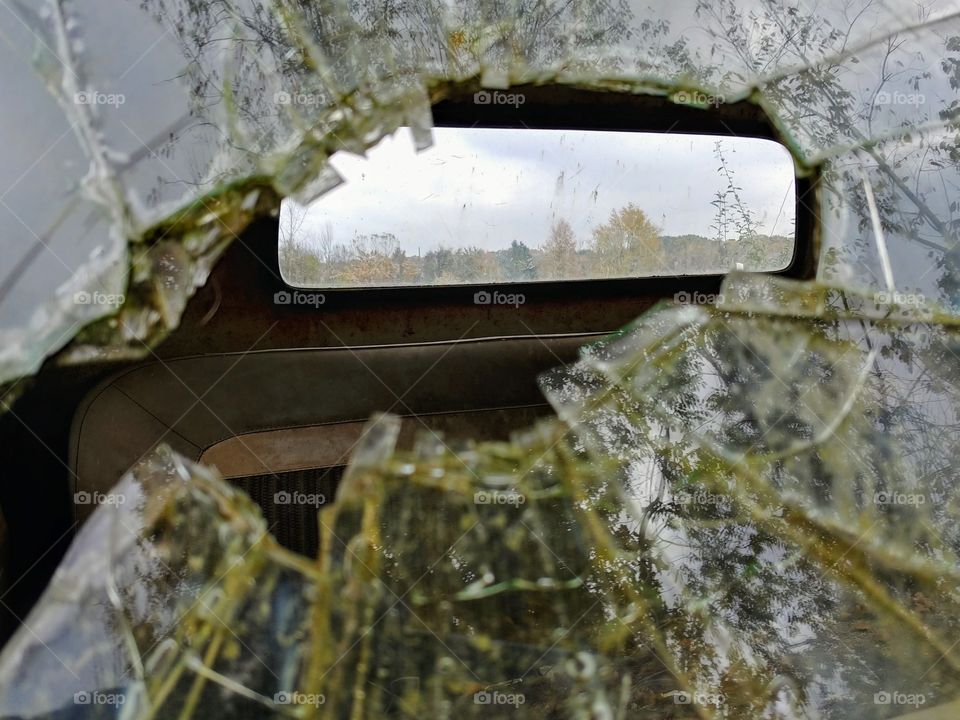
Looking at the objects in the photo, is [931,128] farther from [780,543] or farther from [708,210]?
[780,543]

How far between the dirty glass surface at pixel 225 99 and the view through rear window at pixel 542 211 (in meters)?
0.06

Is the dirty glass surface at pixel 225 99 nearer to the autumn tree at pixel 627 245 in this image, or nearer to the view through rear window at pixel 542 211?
the view through rear window at pixel 542 211

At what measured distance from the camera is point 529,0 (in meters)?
1.39

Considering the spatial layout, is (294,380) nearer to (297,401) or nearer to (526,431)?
(297,401)

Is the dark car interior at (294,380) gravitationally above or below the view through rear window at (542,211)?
below

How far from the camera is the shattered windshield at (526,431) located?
4.14 feet

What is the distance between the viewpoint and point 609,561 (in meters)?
1.36

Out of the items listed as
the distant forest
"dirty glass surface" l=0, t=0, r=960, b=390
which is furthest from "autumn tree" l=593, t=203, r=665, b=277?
"dirty glass surface" l=0, t=0, r=960, b=390

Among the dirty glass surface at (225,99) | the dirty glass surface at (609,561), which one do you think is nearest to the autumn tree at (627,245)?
the dirty glass surface at (609,561)

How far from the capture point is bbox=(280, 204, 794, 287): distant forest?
133 cm

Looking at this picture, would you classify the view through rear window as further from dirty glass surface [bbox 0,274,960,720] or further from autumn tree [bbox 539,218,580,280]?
dirty glass surface [bbox 0,274,960,720]

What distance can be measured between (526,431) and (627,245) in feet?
1.38

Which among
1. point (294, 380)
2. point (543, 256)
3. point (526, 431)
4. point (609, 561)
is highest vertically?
point (543, 256)

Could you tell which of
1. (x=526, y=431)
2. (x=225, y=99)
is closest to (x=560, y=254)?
(x=526, y=431)
